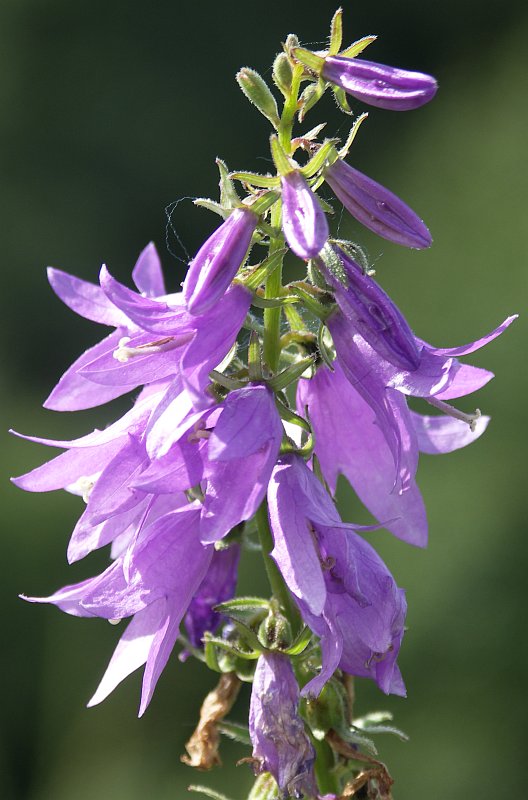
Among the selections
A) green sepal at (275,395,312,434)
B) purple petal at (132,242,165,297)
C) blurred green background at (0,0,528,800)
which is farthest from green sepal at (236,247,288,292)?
blurred green background at (0,0,528,800)

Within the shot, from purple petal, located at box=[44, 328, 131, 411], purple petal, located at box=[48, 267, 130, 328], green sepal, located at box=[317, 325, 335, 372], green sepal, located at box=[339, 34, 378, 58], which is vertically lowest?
purple petal, located at box=[44, 328, 131, 411]

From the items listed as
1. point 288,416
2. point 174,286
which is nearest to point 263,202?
point 288,416

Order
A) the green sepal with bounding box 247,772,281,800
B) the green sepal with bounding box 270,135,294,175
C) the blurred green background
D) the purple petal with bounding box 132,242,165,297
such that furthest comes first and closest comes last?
the blurred green background → the purple petal with bounding box 132,242,165,297 → the green sepal with bounding box 247,772,281,800 → the green sepal with bounding box 270,135,294,175

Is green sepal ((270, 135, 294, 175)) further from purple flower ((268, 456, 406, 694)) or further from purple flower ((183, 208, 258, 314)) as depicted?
purple flower ((268, 456, 406, 694))

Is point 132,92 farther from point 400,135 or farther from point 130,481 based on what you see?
point 130,481

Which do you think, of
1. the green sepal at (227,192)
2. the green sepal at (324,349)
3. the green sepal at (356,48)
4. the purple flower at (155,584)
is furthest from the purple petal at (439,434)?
the green sepal at (356,48)

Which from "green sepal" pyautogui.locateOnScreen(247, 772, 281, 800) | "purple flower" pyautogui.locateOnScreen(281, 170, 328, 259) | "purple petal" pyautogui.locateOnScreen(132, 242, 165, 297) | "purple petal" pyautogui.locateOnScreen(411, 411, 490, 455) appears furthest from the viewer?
"purple petal" pyautogui.locateOnScreen(132, 242, 165, 297)
